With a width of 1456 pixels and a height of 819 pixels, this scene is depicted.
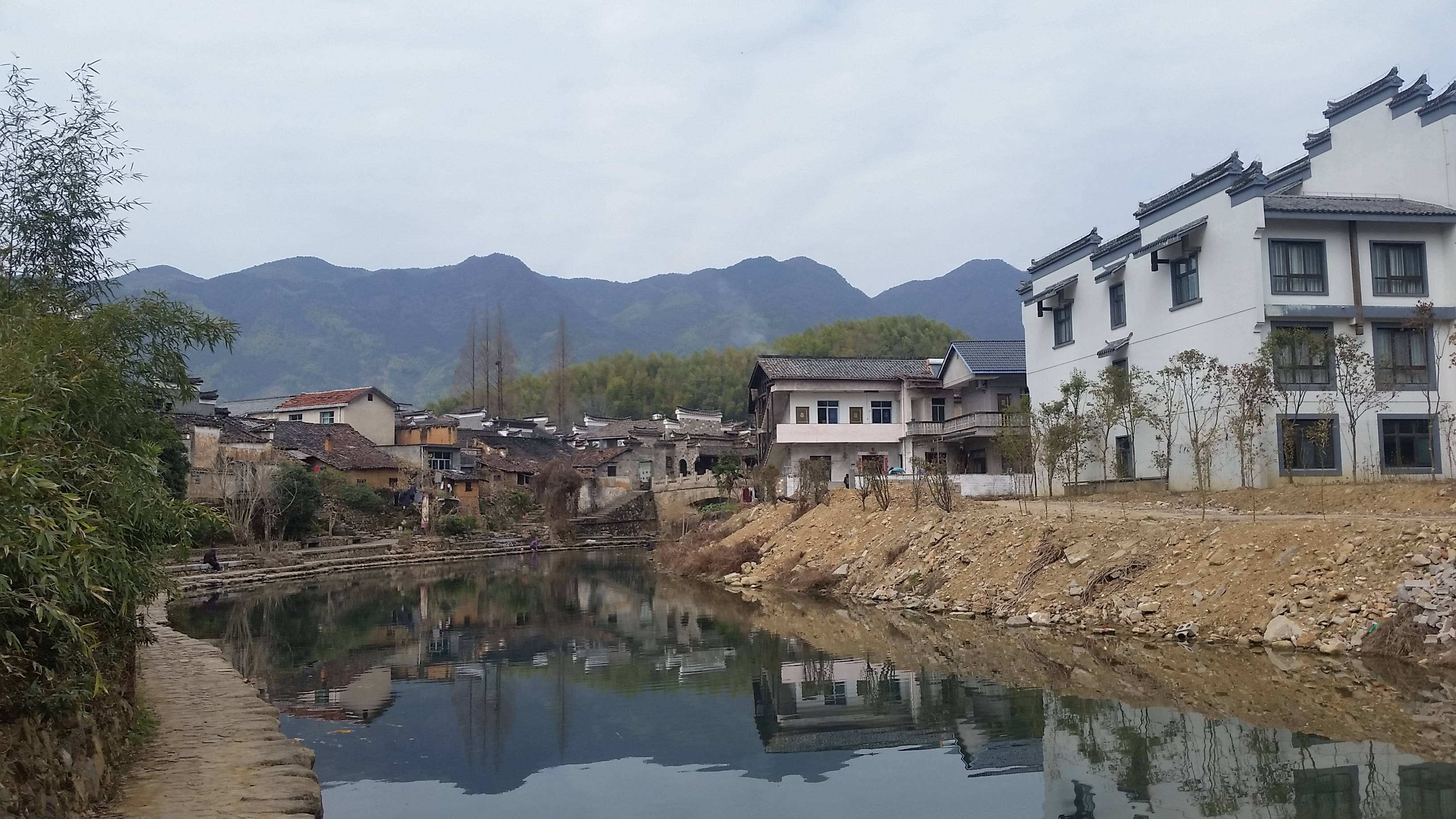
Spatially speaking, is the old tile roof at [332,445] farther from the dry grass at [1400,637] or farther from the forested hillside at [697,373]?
the dry grass at [1400,637]

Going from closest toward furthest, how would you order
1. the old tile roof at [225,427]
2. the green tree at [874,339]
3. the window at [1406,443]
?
the window at [1406,443], the old tile roof at [225,427], the green tree at [874,339]

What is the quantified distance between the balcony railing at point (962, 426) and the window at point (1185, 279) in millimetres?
8424

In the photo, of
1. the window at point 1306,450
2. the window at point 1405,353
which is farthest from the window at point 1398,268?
the window at point 1306,450

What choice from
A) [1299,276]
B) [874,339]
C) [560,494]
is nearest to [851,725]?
[1299,276]

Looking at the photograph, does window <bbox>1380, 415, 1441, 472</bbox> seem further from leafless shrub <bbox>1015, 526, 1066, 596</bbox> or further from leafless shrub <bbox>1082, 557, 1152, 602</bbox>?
leafless shrub <bbox>1082, 557, 1152, 602</bbox>

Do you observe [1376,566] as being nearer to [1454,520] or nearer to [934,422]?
[1454,520]

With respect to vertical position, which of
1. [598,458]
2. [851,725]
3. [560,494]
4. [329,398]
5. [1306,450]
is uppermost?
[329,398]

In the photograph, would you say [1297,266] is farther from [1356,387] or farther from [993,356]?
[993,356]

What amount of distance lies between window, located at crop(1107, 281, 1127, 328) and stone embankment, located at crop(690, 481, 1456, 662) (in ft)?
18.4

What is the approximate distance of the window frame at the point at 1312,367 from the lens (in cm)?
2105

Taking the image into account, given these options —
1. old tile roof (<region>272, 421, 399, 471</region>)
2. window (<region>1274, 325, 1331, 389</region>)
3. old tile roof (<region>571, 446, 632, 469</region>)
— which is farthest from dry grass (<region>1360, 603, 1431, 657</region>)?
old tile roof (<region>571, 446, 632, 469</region>)

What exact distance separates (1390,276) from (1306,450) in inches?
172

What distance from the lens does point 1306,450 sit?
21.5 m

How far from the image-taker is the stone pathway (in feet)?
23.6
